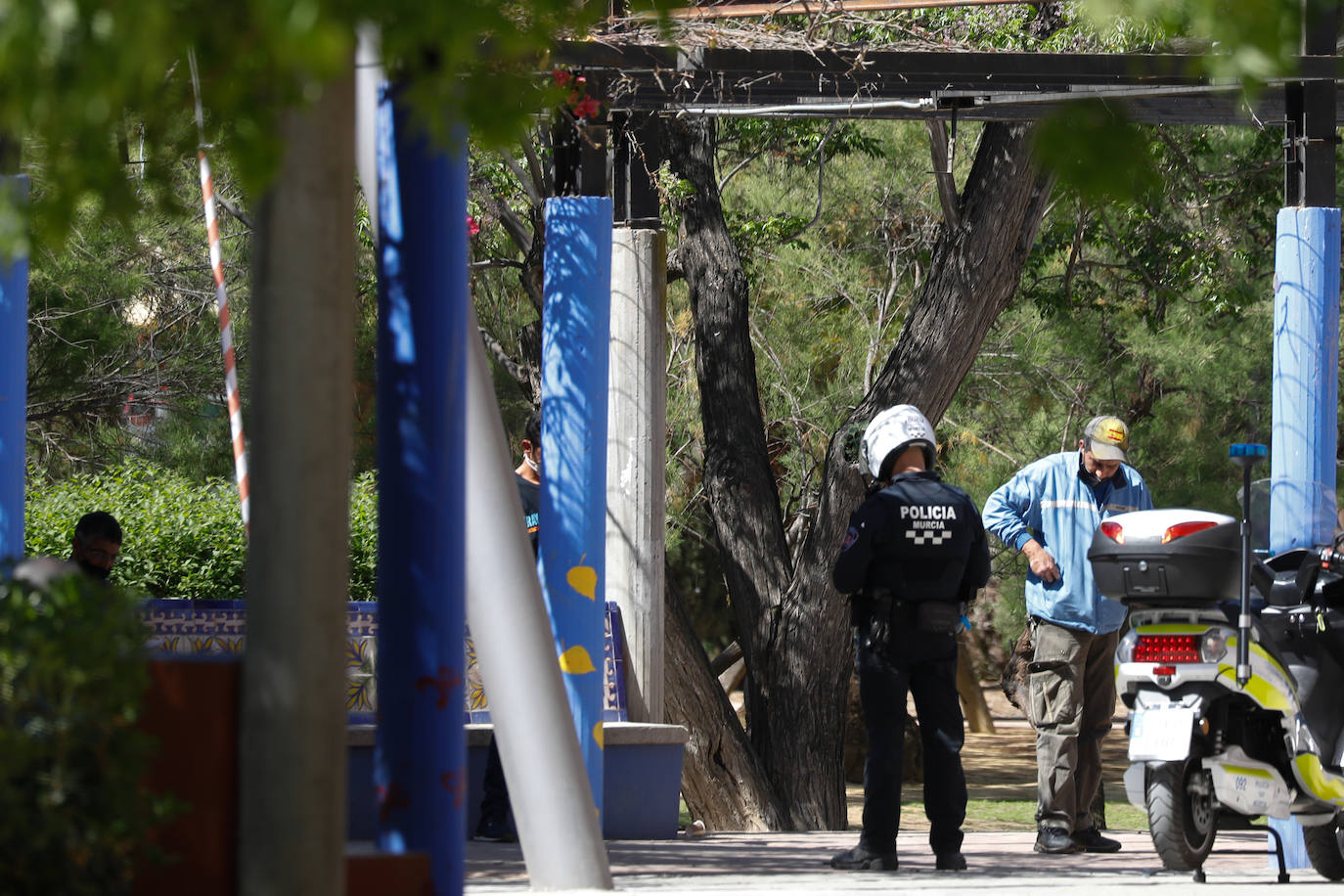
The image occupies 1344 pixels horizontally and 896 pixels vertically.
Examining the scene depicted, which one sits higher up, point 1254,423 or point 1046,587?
point 1254,423

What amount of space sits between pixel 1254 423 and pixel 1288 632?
11.4 metres

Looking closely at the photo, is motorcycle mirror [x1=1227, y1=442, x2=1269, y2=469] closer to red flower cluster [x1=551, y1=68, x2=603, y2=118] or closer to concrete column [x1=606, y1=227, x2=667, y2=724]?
red flower cluster [x1=551, y1=68, x2=603, y2=118]

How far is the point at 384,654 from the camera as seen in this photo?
164 inches

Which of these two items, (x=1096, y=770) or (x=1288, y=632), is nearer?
(x=1288, y=632)

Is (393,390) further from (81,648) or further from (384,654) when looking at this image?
(81,648)

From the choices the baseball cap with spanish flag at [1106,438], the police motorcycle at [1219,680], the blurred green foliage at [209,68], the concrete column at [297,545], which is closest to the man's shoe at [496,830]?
the police motorcycle at [1219,680]

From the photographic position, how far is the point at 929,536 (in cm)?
686

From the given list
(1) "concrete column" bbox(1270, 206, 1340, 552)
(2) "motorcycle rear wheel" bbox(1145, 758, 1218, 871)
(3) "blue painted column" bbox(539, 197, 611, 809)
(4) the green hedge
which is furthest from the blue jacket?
(4) the green hedge

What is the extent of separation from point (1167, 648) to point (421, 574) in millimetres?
3697

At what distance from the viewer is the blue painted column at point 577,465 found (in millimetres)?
7820

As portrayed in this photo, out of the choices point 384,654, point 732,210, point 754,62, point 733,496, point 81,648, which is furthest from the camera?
point 732,210

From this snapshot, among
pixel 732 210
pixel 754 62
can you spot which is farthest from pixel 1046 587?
pixel 732 210

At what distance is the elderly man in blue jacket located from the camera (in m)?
7.99

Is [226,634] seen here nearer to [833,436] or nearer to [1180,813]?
[1180,813]
